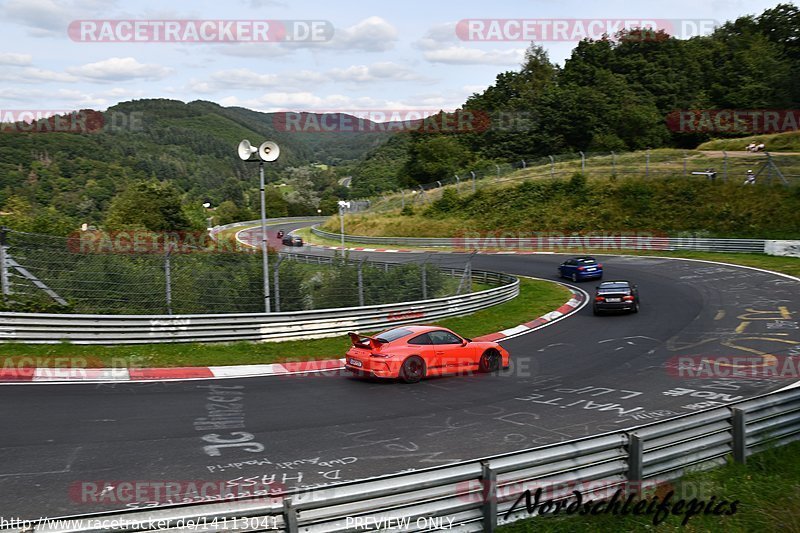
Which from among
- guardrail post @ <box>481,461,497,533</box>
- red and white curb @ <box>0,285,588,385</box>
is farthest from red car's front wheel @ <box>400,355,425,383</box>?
guardrail post @ <box>481,461,497,533</box>

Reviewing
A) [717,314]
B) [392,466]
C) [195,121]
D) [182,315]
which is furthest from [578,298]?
[195,121]

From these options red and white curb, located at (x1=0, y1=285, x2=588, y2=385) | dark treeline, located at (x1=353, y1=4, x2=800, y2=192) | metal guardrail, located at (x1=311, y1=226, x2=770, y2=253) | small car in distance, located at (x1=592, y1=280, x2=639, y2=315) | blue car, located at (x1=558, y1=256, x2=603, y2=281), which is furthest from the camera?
dark treeline, located at (x1=353, y1=4, x2=800, y2=192)

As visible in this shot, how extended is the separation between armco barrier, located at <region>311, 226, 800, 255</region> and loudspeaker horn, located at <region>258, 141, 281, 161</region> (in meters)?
33.3

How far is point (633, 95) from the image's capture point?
86062mm

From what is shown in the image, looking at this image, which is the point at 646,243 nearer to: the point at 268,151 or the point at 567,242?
the point at 567,242

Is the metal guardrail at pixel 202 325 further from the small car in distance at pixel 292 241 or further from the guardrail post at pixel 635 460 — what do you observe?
the small car in distance at pixel 292 241

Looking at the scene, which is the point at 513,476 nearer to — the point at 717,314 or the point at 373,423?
the point at 373,423

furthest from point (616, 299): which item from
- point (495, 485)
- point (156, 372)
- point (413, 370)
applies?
point (495, 485)

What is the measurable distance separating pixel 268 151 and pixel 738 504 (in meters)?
13.4

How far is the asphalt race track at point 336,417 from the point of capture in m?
8.77

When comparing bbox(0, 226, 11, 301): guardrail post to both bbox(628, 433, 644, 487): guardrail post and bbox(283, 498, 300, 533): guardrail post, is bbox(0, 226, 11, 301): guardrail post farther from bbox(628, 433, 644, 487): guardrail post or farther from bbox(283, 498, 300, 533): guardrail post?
bbox(628, 433, 644, 487): guardrail post

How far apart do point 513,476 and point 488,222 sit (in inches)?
2074

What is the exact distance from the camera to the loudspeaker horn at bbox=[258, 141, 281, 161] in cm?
1691

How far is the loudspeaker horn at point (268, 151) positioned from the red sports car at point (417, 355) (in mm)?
5288
